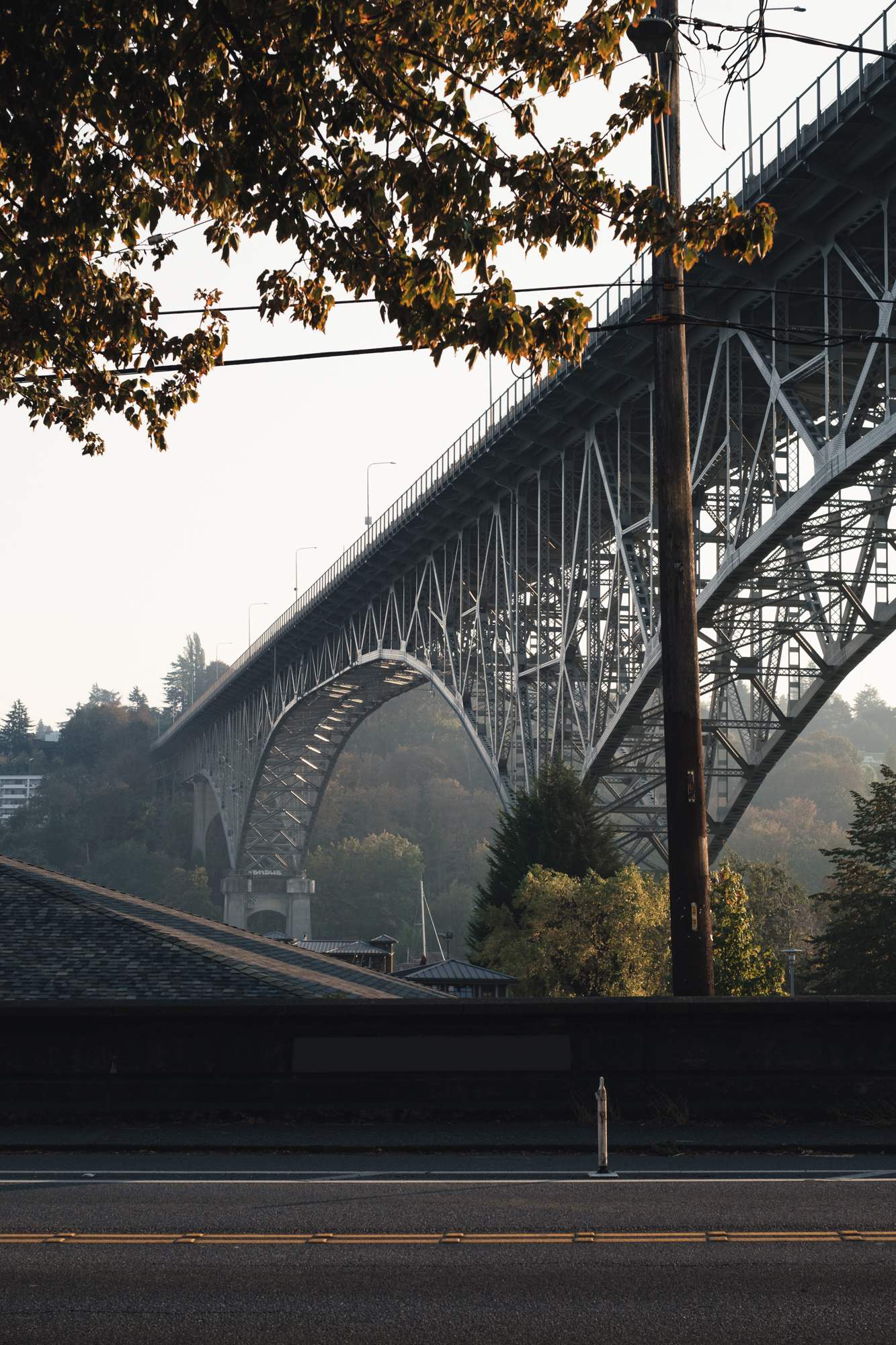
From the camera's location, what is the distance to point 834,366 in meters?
31.2

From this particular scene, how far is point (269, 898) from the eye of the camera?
113m

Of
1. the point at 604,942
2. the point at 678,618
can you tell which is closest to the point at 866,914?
the point at 604,942

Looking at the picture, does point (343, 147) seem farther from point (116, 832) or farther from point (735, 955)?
point (116, 832)

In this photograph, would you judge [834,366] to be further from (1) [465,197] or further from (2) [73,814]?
(2) [73,814]

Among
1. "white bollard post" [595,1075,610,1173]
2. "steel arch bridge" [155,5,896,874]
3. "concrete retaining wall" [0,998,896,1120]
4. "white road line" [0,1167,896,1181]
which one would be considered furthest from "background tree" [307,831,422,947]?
"white bollard post" [595,1075,610,1173]

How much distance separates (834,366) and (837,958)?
27.0m

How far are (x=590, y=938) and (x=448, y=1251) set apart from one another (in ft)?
134

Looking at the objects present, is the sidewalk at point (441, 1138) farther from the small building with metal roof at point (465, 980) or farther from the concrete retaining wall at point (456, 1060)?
the small building with metal roof at point (465, 980)

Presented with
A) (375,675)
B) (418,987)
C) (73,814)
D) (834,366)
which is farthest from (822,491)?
(73,814)

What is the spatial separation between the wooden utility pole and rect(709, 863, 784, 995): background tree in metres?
35.9

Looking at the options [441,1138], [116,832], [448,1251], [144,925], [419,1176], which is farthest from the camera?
[116,832]

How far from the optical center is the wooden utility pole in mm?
13289

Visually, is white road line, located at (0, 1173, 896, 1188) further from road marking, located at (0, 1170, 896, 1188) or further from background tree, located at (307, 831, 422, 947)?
background tree, located at (307, 831, 422, 947)

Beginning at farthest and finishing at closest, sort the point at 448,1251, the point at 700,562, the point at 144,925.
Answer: the point at 700,562, the point at 144,925, the point at 448,1251
